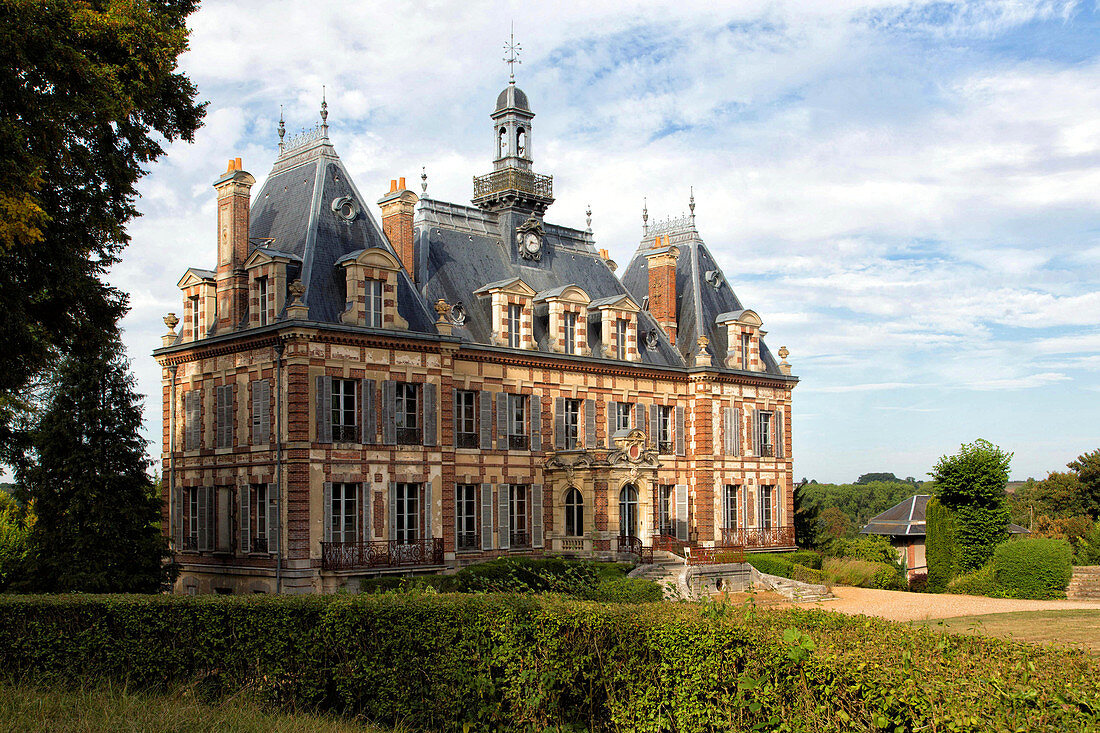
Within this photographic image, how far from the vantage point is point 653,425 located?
40156mm

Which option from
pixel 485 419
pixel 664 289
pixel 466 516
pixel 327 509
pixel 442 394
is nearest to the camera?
pixel 327 509

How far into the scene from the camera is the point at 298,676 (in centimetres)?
1513

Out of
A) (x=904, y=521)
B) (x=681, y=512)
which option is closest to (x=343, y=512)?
(x=681, y=512)

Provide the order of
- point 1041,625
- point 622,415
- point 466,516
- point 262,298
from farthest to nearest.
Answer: point 622,415 < point 466,516 < point 262,298 < point 1041,625

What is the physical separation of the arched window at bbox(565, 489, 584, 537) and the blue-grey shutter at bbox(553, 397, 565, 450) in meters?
1.73

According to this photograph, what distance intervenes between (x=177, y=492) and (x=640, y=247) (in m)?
23.3

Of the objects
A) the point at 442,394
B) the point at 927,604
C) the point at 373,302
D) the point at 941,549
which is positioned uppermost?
the point at 373,302

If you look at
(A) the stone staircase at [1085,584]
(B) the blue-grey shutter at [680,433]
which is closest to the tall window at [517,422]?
(B) the blue-grey shutter at [680,433]

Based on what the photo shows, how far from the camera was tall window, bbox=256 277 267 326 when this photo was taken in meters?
30.7

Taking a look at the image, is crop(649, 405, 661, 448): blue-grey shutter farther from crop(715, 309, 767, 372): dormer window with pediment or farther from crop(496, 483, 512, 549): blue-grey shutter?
crop(496, 483, 512, 549): blue-grey shutter

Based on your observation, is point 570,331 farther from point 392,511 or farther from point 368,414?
point 392,511

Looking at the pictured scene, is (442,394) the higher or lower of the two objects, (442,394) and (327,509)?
the higher

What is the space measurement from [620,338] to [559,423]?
14.8 ft

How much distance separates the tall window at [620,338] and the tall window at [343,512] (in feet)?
41.6
